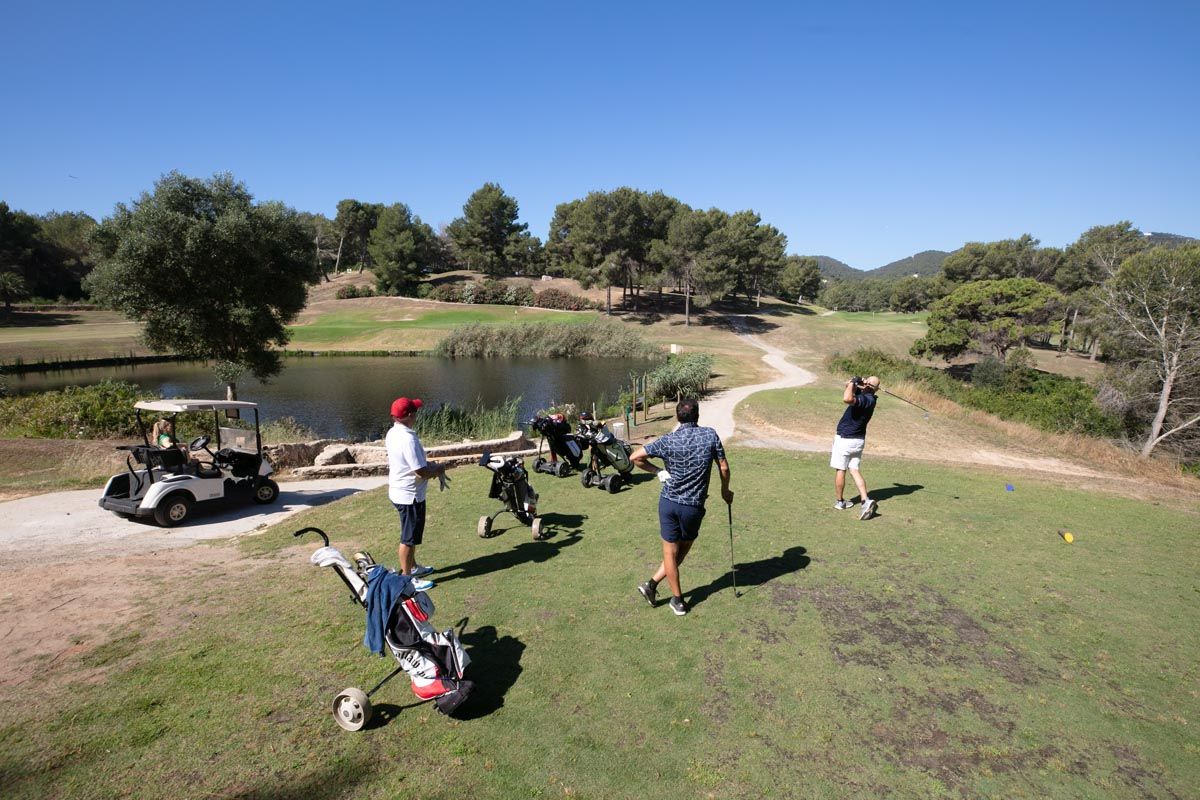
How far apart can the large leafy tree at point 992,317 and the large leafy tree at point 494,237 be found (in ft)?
198

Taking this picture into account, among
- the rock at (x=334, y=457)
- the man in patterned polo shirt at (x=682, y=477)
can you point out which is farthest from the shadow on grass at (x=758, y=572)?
the rock at (x=334, y=457)

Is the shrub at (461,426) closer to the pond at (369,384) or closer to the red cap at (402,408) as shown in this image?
the pond at (369,384)

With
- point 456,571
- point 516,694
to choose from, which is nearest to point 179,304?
point 456,571

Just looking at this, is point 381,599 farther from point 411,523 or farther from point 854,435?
point 854,435

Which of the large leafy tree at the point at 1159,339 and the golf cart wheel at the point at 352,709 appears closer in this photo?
the golf cart wheel at the point at 352,709

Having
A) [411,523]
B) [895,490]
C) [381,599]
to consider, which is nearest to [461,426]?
[411,523]

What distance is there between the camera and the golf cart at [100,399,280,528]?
9.58 meters

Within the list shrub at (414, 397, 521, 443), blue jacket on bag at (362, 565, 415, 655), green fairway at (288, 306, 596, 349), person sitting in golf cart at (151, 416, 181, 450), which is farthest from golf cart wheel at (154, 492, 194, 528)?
green fairway at (288, 306, 596, 349)

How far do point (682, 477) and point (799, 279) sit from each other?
120 meters

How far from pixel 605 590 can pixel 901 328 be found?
69.5m

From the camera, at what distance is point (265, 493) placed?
11062 mm

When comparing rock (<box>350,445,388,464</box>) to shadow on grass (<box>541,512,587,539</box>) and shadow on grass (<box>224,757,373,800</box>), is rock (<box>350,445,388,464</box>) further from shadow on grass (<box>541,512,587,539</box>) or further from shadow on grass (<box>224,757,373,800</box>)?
shadow on grass (<box>224,757,373,800</box>)

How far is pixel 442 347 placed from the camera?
49656mm

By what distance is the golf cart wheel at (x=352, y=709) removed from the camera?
3.96 metres
